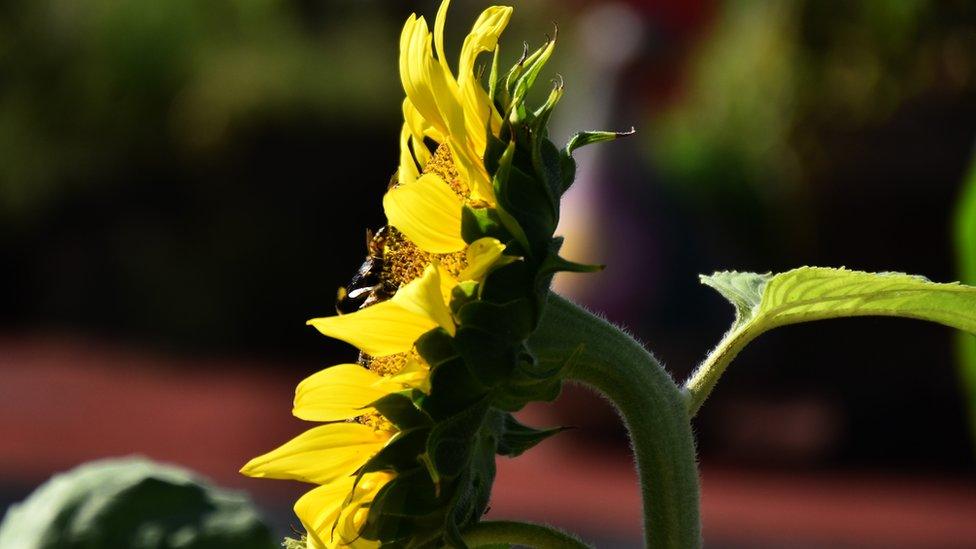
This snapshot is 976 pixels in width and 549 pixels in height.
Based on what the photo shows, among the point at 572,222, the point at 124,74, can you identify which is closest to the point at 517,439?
the point at 572,222

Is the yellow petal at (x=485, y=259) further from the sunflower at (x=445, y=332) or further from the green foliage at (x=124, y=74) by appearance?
the green foliage at (x=124, y=74)

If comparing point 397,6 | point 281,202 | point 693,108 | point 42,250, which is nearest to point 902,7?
point 693,108

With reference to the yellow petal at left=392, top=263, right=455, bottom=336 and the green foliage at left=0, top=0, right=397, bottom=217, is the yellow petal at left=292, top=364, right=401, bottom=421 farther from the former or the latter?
the green foliage at left=0, top=0, right=397, bottom=217

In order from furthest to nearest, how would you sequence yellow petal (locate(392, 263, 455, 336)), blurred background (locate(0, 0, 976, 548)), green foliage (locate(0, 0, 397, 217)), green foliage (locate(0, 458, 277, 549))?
green foliage (locate(0, 0, 397, 217)), blurred background (locate(0, 0, 976, 548)), green foliage (locate(0, 458, 277, 549)), yellow petal (locate(392, 263, 455, 336))

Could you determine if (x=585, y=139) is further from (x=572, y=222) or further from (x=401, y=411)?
(x=572, y=222)

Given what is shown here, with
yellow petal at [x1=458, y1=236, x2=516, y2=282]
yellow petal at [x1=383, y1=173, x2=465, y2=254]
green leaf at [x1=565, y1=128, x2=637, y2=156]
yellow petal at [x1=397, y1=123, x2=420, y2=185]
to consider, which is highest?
green leaf at [x1=565, y1=128, x2=637, y2=156]

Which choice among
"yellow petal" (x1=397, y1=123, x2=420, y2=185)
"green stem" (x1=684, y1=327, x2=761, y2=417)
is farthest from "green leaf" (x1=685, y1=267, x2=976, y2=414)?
"yellow petal" (x1=397, y1=123, x2=420, y2=185)
